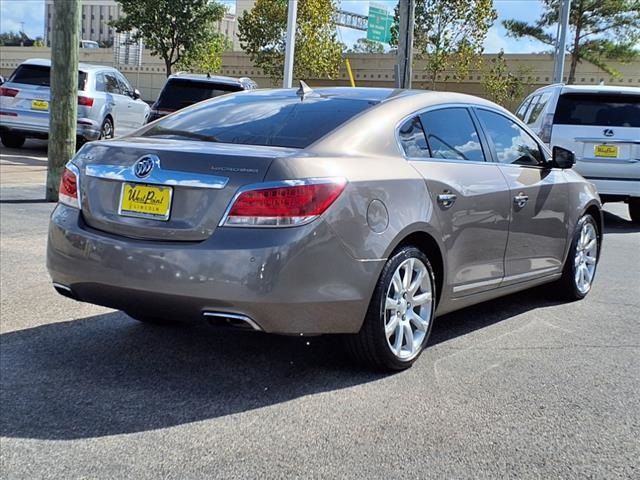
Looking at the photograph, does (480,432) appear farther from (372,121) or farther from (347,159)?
(372,121)

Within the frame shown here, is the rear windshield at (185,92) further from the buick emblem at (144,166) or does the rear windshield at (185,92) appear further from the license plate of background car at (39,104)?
the buick emblem at (144,166)

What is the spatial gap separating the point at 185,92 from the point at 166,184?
463 inches

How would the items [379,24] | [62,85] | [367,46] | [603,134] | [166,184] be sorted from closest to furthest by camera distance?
[166,184] < [62,85] < [603,134] < [379,24] < [367,46]

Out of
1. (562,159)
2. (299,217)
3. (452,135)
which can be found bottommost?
(299,217)

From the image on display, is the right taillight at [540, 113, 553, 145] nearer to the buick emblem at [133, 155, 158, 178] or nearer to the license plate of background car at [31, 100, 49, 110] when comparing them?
the buick emblem at [133, 155, 158, 178]

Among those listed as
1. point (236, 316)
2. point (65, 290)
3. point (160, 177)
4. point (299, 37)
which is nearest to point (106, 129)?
point (65, 290)

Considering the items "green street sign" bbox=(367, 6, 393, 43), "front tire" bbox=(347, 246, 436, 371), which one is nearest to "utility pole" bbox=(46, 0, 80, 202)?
"front tire" bbox=(347, 246, 436, 371)

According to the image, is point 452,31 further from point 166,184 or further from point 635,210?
point 166,184

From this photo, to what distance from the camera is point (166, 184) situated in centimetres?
400

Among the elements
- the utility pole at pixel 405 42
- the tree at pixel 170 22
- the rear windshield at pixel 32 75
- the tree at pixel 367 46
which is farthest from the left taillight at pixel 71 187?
the tree at pixel 367 46

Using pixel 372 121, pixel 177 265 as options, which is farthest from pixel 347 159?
pixel 177 265

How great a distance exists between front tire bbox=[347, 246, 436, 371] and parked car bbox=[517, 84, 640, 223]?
21.0 feet

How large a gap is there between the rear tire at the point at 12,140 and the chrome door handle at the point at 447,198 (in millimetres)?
15031

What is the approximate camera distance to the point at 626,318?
19.5 feet
